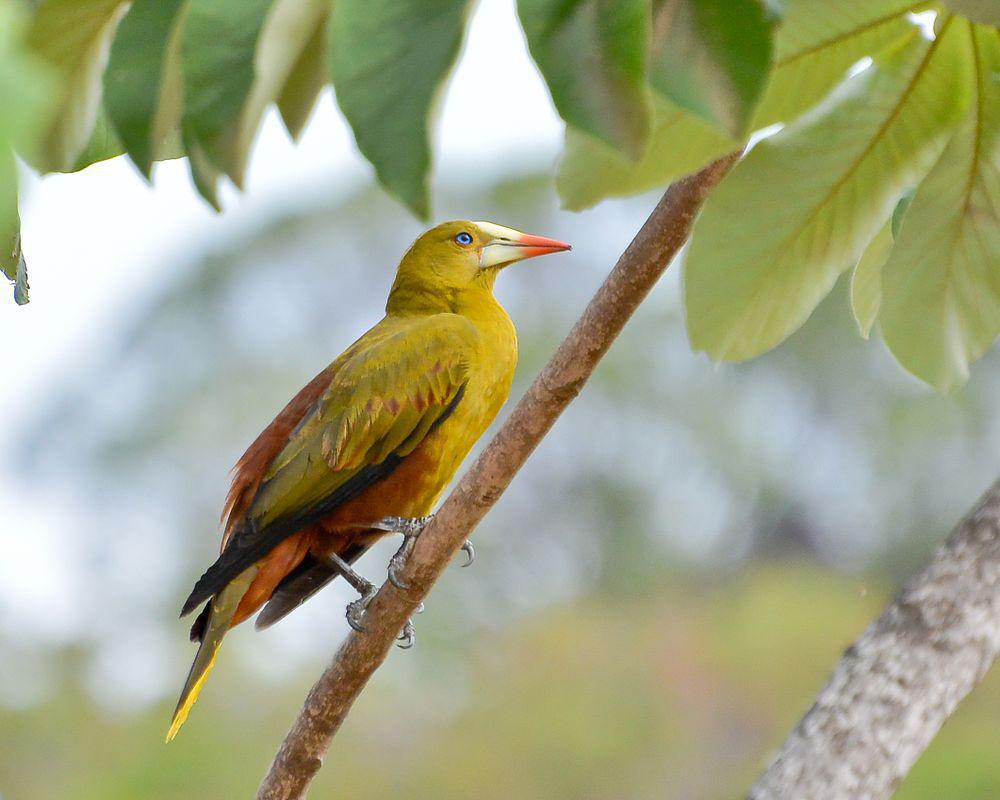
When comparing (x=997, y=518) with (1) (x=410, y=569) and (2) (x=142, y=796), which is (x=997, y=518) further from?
(2) (x=142, y=796)

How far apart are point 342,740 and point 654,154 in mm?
7924

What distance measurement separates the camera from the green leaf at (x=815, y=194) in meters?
1.03

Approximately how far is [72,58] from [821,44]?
1.74ft

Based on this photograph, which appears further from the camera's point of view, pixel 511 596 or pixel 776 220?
pixel 511 596

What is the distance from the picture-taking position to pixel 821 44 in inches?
37.6

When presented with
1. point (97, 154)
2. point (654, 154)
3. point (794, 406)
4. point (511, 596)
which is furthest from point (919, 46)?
point (794, 406)

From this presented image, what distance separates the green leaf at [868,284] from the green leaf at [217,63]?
0.82 metres

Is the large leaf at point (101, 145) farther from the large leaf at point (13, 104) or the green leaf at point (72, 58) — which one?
the large leaf at point (13, 104)

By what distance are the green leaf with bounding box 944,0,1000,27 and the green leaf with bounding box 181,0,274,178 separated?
1.43 feet

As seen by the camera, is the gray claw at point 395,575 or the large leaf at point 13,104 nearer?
the large leaf at point 13,104

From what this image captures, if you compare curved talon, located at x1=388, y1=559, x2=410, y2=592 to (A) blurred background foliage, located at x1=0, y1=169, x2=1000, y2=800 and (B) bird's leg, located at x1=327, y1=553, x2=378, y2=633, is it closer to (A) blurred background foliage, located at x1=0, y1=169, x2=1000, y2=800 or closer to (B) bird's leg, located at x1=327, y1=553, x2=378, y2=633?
(B) bird's leg, located at x1=327, y1=553, x2=378, y2=633

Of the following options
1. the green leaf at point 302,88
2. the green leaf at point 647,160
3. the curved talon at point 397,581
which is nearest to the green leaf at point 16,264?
the green leaf at point 302,88

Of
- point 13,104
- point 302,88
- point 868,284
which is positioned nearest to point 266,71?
point 302,88

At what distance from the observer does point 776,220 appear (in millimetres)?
1092
